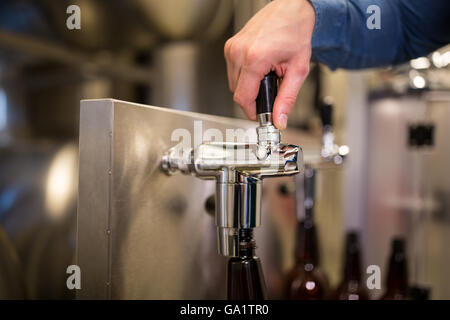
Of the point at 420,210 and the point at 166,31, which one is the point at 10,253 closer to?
the point at 166,31

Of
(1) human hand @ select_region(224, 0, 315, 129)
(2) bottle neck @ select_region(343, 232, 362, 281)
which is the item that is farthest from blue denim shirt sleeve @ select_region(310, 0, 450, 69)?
(2) bottle neck @ select_region(343, 232, 362, 281)

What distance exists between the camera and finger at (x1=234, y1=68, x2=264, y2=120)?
296mm

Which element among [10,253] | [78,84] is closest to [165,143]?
[10,253]

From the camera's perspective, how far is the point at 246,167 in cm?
30

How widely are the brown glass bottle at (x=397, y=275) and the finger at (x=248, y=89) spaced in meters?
0.35

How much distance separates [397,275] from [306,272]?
0.13 meters

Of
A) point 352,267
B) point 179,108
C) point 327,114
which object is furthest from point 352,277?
point 179,108

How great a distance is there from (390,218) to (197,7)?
71 centimetres

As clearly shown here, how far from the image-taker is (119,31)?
0.66 metres

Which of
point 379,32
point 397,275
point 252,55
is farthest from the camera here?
point 397,275

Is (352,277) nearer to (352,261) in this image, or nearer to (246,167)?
(352,261)

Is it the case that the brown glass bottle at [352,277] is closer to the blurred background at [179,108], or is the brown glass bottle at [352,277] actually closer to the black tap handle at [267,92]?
the blurred background at [179,108]

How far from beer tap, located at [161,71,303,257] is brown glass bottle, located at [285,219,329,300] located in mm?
296
